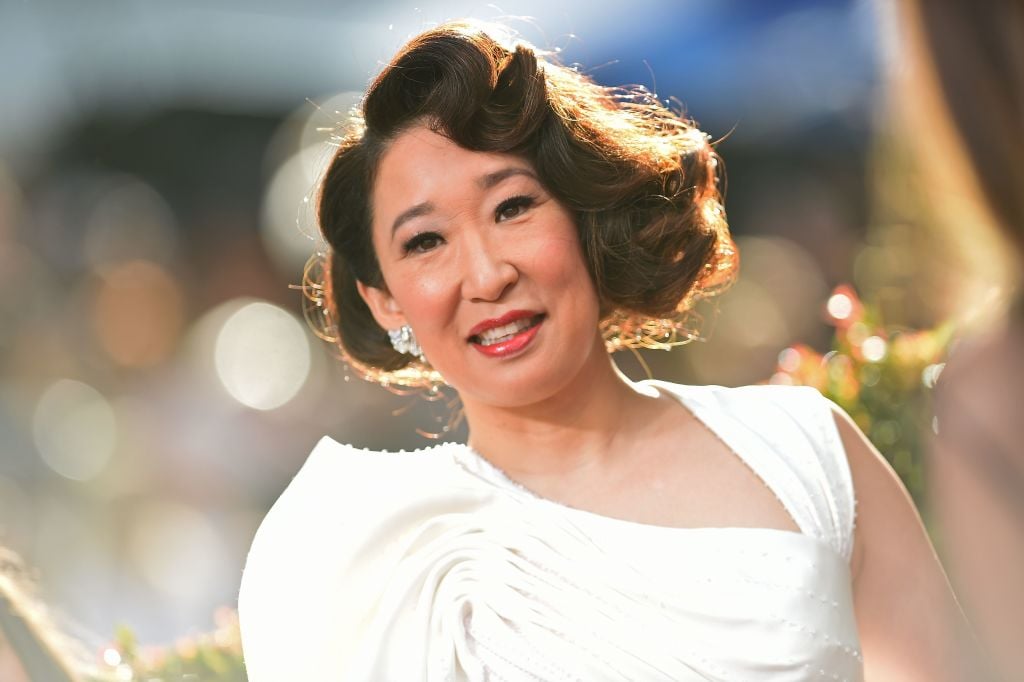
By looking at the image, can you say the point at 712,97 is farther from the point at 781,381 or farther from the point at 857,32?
the point at 781,381

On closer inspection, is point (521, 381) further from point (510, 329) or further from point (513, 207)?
point (513, 207)

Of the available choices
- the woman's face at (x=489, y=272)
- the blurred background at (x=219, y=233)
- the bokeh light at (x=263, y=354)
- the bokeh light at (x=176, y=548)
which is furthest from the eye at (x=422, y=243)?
the bokeh light at (x=263, y=354)

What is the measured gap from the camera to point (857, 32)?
6.37 metres

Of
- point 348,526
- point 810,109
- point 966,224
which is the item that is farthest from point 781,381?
point 810,109

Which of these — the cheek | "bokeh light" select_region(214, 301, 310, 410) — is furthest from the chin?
"bokeh light" select_region(214, 301, 310, 410)

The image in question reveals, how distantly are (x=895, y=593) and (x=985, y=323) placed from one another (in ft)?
5.50

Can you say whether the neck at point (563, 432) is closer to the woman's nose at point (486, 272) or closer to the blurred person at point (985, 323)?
the woman's nose at point (486, 272)

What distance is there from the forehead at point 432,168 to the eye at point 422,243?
0.07m

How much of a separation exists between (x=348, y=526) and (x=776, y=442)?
0.90 meters

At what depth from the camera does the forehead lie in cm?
239

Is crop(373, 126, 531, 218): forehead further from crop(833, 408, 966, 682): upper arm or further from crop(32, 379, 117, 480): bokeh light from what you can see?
crop(32, 379, 117, 480): bokeh light

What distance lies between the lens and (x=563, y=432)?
8.34 ft

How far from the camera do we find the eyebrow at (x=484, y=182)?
2.39 metres

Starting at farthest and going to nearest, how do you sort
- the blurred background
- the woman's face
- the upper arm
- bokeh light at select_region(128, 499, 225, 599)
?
the blurred background → bokeh light at select_region(128, 499, 225, 599) → the upper arm → the woman's face
